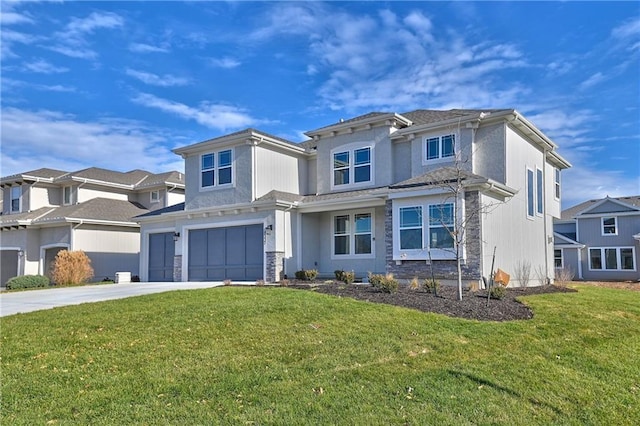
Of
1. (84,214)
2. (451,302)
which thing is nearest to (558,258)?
(451,302)

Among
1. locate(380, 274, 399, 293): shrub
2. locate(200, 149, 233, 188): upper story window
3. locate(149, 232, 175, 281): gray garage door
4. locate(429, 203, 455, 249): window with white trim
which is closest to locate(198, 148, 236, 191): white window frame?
locate(200, 149, 233, 188): upper story window

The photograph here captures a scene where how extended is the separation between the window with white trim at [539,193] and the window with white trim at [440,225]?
654 centimetres

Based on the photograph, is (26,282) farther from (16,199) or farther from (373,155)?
(373,155)

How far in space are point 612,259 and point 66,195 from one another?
35364 millimetres

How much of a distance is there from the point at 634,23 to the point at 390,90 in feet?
27.0

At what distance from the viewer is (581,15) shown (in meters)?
12.5

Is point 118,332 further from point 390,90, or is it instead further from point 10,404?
point 390,90

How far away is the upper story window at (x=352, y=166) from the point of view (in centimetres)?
1938

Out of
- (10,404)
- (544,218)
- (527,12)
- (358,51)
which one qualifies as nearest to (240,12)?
(358,51)

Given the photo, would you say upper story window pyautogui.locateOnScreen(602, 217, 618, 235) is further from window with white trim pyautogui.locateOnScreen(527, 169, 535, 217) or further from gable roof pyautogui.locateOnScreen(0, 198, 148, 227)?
gable roof pyautogui.locateOnScreen(0, 198, 148, 227)

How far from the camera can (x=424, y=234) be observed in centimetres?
1566

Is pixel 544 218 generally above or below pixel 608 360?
above

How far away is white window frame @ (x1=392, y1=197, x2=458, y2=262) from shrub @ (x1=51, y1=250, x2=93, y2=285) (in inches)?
592

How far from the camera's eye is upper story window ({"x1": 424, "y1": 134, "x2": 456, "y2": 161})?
686 inches
